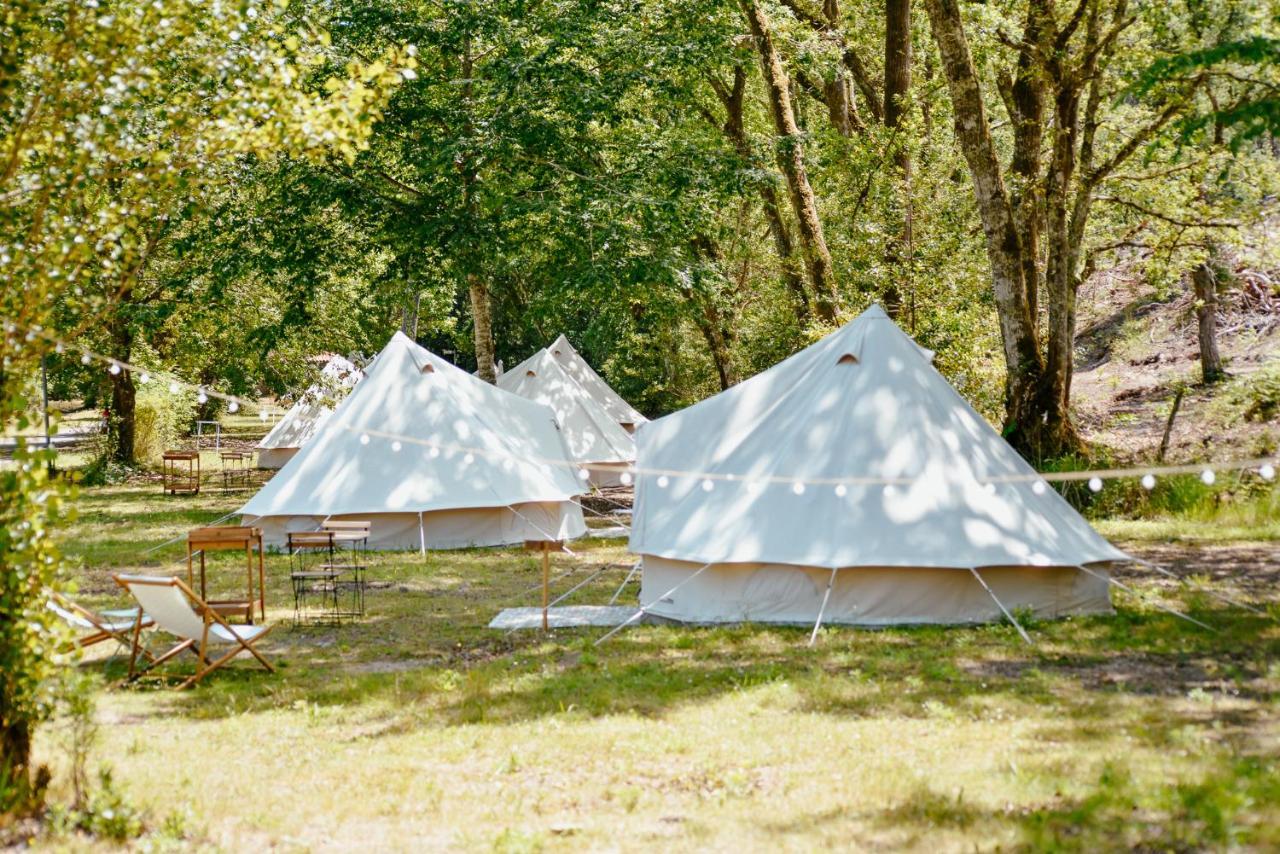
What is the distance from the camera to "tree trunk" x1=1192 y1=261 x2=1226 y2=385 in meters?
20.3

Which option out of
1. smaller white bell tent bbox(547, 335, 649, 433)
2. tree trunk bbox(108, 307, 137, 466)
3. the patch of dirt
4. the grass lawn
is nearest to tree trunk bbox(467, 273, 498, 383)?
smaller white bell tent bbox(547, 335, 649, 433)

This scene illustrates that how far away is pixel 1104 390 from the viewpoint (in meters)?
24.8

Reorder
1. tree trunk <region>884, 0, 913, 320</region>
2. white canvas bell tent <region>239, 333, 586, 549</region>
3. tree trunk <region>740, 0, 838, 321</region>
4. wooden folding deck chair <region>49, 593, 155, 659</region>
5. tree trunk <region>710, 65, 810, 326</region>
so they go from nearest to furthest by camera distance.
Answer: wooden folding deck chair <region>49, 593, 155, 659</region> < white canvas bell tent <region>239, 333, 586, 549</region> < tree trunk <region>884, 0, 913, 320</region> < tree trunk <region>740, 0, 838, 321</region> < tree trunk <region>710, 65, 810, 326</region>

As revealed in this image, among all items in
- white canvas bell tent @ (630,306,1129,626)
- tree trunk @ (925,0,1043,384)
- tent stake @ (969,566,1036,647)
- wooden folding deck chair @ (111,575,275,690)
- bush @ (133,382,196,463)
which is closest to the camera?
wooden folding deck chair @ (111,575,275,690)

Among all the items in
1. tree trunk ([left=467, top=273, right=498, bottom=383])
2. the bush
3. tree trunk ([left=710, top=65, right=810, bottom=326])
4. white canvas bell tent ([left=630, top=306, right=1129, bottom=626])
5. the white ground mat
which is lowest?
the white ground mat

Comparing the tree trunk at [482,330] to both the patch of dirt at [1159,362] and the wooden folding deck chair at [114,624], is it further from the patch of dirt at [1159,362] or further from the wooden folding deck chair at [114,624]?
the wooden folding deck chair at [114,624]

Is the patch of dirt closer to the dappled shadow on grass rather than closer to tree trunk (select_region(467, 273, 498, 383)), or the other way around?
tree trunk (select_region(467, 273, 498, 383))

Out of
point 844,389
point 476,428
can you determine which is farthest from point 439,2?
point 844,389

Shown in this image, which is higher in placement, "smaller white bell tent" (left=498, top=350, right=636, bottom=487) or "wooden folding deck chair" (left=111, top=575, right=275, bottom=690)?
"smaller white bell tent" (left=498, top=350, right=636, bottom=487)

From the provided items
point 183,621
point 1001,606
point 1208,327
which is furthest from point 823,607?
point 1208,327

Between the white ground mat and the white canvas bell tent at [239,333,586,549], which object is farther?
the white canvas bell tent at [239,333,586,549]

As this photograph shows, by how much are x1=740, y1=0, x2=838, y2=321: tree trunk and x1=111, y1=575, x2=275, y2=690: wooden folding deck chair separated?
11.3m

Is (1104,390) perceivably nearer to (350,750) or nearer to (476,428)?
(476,428)

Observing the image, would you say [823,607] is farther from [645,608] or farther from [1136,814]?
[1136,814]
